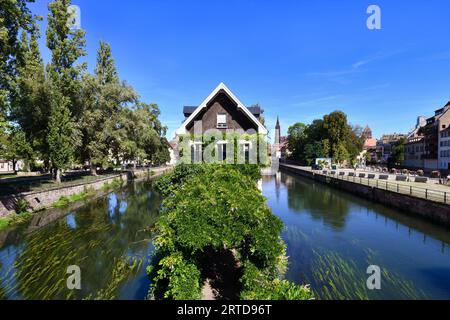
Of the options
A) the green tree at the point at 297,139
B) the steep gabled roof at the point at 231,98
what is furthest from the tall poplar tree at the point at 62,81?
the green tree at the point at 297,139

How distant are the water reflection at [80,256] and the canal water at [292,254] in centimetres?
5

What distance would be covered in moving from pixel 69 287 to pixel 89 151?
38300 millimetres

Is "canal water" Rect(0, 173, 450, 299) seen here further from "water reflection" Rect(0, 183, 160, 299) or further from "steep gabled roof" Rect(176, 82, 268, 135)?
"steep gabled roof" Rect(176, 82, 268, 135)

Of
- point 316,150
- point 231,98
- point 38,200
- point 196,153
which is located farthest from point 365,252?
point 316,150

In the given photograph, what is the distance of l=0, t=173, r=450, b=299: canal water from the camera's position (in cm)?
1229

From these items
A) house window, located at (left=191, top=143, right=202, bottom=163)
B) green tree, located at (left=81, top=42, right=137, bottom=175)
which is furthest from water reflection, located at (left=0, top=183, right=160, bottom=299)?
green tree, located at (left=81, top=42, right=137, bottom=175)

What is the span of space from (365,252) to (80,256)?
62.7 feet

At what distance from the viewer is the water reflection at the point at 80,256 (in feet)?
39.7

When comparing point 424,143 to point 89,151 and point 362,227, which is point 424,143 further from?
point 89,151

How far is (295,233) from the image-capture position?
2145cm

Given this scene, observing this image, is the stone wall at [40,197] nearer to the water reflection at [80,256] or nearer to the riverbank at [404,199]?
the water reflection at [80,256]

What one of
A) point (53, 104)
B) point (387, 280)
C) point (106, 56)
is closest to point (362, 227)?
point (387, 280)

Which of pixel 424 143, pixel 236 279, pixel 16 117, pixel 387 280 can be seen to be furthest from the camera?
pixel 424 143

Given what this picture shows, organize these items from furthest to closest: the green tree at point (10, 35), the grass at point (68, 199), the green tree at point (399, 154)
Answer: the green tree at point (399, 154)
the grass at point (68, 199)
the green tree at point (10, 35)
